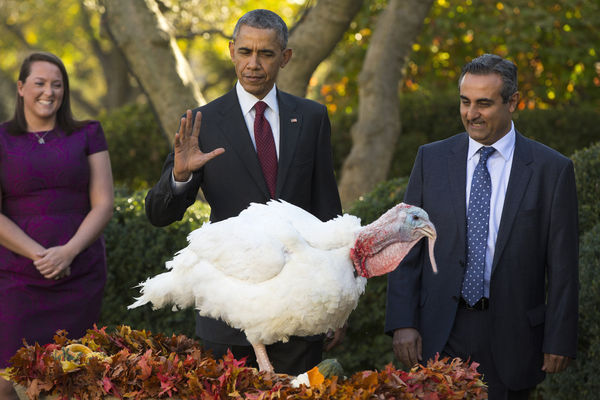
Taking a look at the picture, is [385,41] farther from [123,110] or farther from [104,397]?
[104,397]

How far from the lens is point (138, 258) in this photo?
5.98 m

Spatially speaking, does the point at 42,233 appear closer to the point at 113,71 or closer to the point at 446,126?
the point at 446,126

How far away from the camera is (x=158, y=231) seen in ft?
19.7

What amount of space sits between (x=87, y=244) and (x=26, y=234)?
15.3 inches

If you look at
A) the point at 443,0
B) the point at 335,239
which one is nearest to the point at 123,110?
the point at 443,0

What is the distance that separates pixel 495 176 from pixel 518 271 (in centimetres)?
50

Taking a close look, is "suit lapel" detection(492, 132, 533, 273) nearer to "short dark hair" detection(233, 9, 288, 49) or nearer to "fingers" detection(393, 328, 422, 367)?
→ "fingers" detection(393, 328, 422, 367)

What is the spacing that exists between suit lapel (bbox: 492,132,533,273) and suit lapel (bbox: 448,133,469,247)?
0.18 meters

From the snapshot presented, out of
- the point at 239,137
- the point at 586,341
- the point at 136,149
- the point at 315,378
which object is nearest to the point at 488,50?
the point at 136,149

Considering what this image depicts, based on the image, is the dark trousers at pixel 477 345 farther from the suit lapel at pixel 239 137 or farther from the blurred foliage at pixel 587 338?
the blurred foliage at pixel 587 338

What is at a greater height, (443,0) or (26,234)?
(443,0)

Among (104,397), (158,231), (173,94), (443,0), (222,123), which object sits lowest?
(104,397)

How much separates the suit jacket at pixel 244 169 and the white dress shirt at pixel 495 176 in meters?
0.78

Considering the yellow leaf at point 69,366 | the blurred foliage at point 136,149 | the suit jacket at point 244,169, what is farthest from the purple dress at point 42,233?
the blurred foliage at point 136,149
